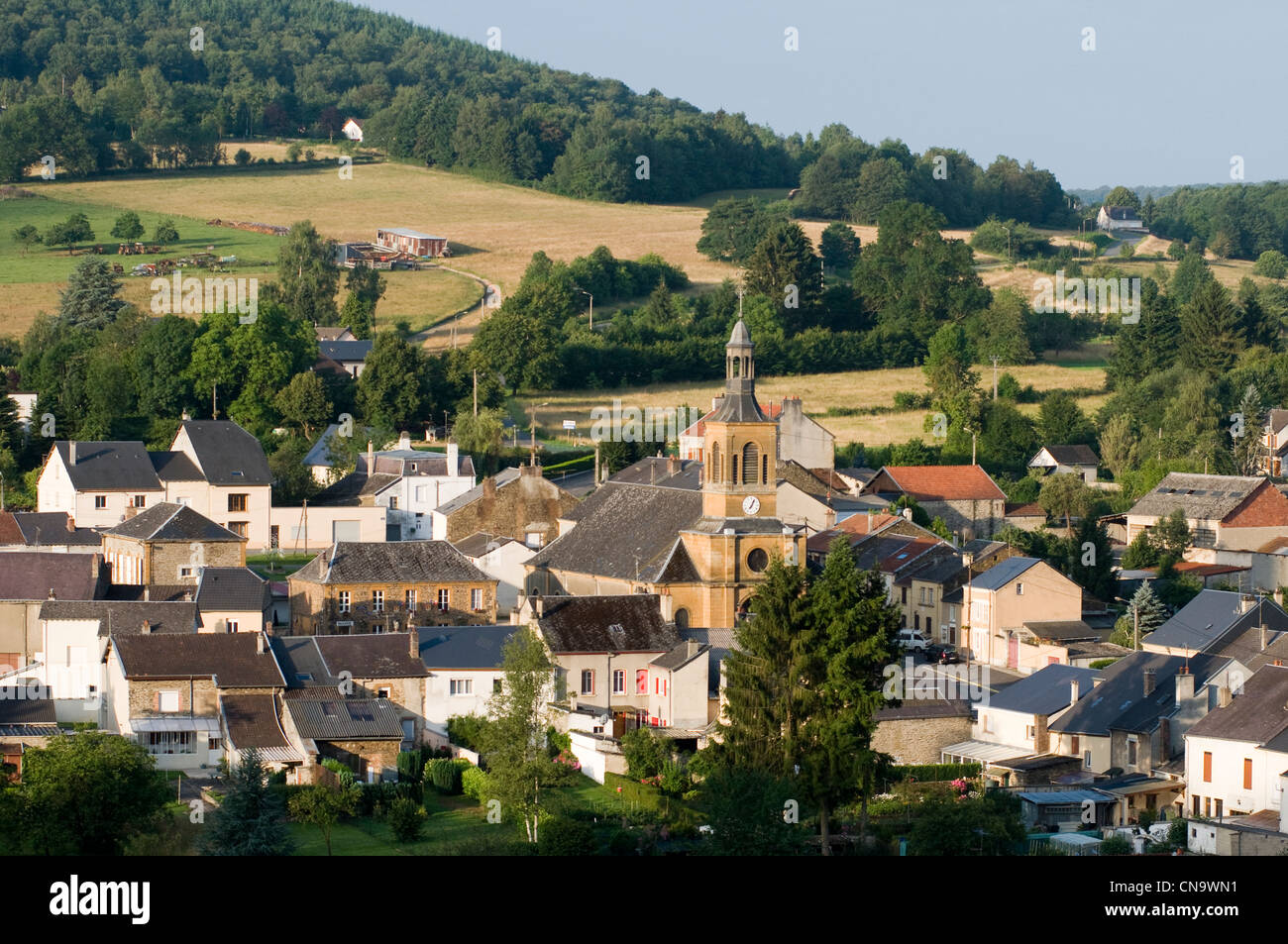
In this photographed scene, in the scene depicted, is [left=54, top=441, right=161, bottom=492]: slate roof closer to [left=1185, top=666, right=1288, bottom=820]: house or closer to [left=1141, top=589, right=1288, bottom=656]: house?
[left=1141, top=589, right=1288, bottom=656]: house

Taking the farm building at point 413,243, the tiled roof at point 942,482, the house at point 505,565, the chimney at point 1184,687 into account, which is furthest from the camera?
the farm building at point 413,243

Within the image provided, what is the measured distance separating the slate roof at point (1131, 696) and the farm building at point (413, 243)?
268 feet

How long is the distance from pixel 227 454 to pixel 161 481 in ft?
9.48

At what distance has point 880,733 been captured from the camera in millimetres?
45188

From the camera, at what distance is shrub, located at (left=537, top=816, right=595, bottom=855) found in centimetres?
3269

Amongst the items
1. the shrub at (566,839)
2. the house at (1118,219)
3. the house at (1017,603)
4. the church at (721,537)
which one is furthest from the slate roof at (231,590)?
the house at (1118,219)

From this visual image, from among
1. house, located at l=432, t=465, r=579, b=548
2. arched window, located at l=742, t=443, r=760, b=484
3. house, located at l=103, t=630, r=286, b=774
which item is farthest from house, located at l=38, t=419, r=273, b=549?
house, located at l=103, t=630, r=286, b=774

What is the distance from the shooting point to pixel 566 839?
33219 mm

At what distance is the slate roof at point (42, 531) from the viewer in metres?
62.3

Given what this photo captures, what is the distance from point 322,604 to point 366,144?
338 feet

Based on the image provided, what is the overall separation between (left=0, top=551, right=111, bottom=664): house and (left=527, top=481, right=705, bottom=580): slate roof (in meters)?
14.8

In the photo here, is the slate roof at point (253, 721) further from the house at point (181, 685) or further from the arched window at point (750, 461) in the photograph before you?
the arched window at point (750, 461)

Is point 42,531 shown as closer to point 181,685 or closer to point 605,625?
point 181,685
